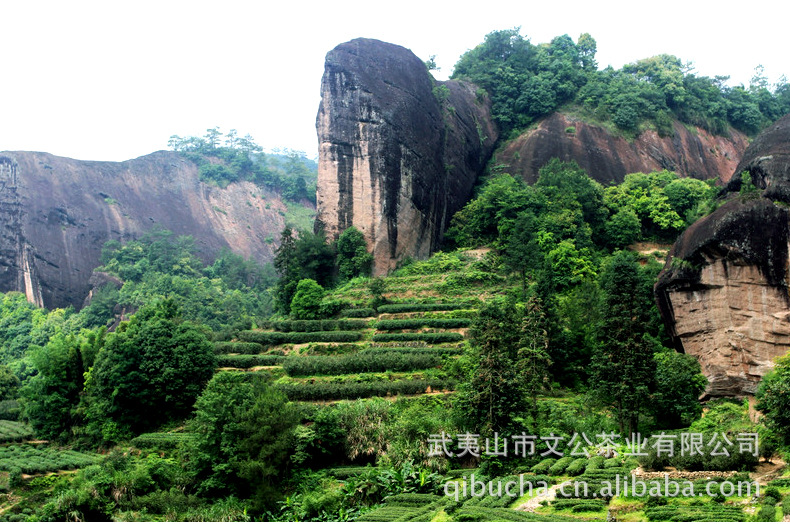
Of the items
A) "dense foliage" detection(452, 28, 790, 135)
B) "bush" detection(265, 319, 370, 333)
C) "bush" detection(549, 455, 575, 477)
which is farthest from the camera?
"dense foliage" detection(452, 28, 790, 135)

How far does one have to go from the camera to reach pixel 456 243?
133 ft

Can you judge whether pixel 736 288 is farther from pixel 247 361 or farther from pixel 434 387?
pixel 247 361

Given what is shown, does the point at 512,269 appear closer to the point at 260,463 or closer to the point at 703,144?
the point at 260,463

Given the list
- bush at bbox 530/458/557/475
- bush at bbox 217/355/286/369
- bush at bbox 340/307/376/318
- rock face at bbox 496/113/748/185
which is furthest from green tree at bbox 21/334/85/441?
rock face at bbox 496/113/748/185

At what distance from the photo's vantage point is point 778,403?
54.4 feet

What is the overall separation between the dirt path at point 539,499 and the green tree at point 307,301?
741 inches

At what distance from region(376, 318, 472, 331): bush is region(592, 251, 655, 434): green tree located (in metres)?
9.25

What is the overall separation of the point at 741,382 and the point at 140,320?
77.8ft

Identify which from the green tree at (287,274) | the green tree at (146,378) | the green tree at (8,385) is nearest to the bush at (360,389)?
the green tree at (146,378)

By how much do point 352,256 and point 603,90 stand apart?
22.6 meters

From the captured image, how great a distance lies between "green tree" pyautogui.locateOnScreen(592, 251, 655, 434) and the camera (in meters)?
20.2

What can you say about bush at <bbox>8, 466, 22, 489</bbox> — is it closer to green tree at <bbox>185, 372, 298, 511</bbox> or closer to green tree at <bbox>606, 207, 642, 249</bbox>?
green tree at <bbox>185, 372, 298, 511</bbox>

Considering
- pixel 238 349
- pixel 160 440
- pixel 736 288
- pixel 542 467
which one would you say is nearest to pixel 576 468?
pixel 542 467

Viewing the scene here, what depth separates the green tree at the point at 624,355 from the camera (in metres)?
20.2
